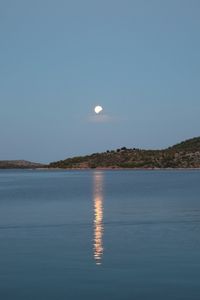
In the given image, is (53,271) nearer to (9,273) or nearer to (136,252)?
(9,273)

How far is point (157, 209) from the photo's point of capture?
61406mm

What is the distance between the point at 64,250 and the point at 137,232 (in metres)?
9.06

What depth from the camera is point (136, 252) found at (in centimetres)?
3156

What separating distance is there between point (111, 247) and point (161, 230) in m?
8.58

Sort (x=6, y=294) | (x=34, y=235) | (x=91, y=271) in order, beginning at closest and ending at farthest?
(x=6, y=294) < (x=91, y=271) < (x=34, y=235)

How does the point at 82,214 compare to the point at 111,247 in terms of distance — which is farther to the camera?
the point at 82,214

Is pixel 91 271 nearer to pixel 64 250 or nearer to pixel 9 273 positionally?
pixel 9 273

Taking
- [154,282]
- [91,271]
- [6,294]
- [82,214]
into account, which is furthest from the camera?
[82,214]

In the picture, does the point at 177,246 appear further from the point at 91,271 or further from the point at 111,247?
the point at 91,271

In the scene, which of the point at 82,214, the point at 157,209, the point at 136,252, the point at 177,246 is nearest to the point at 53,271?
the point at 136,252

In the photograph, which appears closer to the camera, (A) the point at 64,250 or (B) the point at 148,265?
(B) the point at 148,265

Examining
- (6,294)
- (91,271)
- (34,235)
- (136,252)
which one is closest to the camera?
(6,294)

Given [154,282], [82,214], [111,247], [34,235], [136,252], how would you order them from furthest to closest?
[82,214]
[34,235]
[111,247]
[136,252]
[154,282]

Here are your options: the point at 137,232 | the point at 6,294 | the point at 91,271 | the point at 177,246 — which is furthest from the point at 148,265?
the point at 137,232
